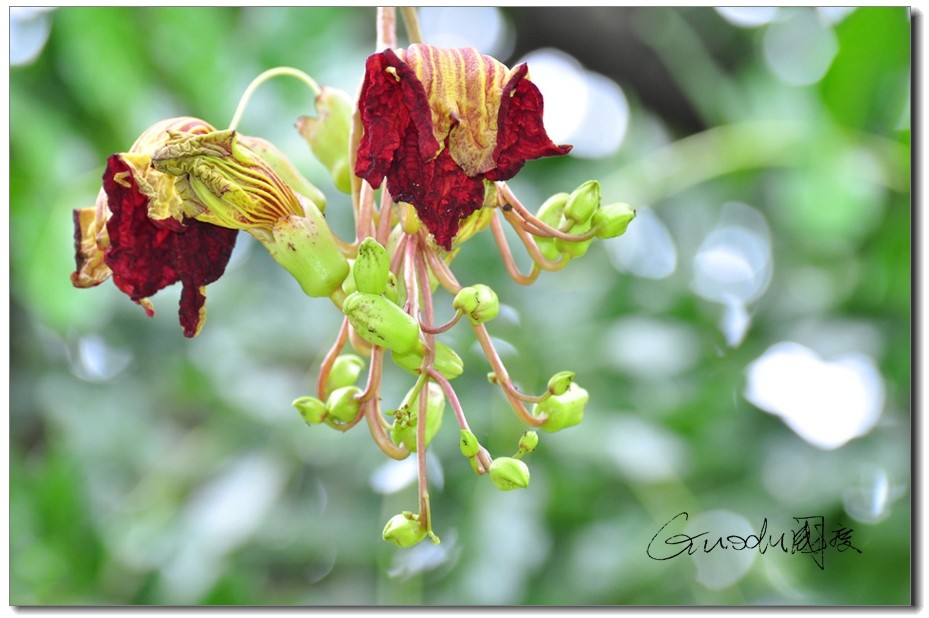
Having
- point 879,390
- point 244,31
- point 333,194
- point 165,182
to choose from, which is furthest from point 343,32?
point 879,390

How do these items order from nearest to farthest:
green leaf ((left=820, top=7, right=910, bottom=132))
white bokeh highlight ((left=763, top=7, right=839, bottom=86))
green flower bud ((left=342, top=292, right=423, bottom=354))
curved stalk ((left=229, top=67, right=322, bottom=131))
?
1. green flower bud ((left=342, top=292, right=423, bottom=354))
2. curved stalk ((left=229, top=67, right=322, bottom=131))
3. green leaf ((left=820, top=7, right=910, bottom=132))
4. white bokeh highlight ((left=763, top=7, right=839, bottom=86))

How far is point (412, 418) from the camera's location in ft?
2.41

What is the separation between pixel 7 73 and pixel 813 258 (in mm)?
1350

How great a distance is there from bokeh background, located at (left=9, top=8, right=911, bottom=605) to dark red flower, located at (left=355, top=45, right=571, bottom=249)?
85 centimetres

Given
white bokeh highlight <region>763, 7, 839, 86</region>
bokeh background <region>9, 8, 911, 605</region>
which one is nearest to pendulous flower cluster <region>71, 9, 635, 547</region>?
bokeh background <region>9, 8, 911, 605</region>

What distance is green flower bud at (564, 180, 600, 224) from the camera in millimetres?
741

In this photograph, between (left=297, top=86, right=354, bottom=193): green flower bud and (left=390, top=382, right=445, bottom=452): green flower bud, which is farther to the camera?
(left=297, top=86, right=354, bottom=193): green flower bud

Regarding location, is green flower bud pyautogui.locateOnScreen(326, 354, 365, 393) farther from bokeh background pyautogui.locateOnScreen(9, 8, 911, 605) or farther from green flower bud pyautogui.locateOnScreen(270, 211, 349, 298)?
bokeh background pyautogui.locateOnScreen(9, 8, 911, 605)

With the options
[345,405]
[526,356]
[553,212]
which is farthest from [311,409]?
[526,356]

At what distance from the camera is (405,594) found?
1.44m

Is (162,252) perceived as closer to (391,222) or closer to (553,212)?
(391,222)

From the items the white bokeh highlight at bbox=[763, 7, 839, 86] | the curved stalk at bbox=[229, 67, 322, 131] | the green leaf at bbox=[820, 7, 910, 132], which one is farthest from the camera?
the white bokeh highlight at bbox=[763, 7, 839, 86]

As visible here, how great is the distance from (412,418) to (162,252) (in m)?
0.24

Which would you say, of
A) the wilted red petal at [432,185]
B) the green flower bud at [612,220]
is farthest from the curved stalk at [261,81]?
the green flower bud at [612,220]
